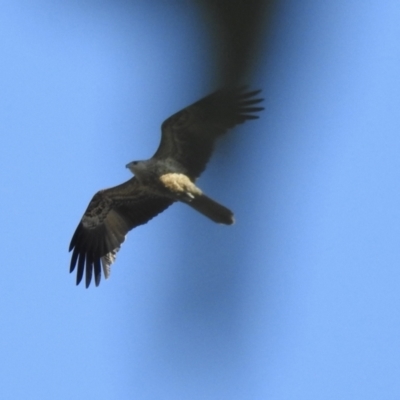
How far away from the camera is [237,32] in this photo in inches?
26.7

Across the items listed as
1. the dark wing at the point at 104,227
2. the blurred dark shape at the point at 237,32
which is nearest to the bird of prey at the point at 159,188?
the dark wing at the point at 104,227

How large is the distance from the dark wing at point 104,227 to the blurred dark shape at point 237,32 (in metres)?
6.42

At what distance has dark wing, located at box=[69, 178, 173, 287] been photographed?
7.21 meters

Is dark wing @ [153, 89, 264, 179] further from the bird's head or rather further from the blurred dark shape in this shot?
the blurred dark shape

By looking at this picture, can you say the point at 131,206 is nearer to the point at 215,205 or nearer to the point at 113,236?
the point at 113,236

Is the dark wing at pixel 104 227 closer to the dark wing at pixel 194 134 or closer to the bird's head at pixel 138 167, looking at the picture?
the bird's head at pixel 138 167

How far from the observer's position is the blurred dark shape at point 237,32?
64 centimetres

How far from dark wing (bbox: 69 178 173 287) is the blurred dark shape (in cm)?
642

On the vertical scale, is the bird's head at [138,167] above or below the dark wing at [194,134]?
below

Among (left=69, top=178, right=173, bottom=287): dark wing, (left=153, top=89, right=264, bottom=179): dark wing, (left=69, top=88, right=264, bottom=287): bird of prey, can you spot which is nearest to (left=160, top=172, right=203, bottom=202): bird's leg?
(left=69, top=88, right=264, bottom=287): bird of prey

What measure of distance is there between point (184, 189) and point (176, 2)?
5490 mm

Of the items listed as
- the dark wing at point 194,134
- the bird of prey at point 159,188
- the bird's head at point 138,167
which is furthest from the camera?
the bird's head at point 138,167

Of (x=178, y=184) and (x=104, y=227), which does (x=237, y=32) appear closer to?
(x=178, y=184)

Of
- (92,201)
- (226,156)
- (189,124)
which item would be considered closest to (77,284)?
(92,201)
